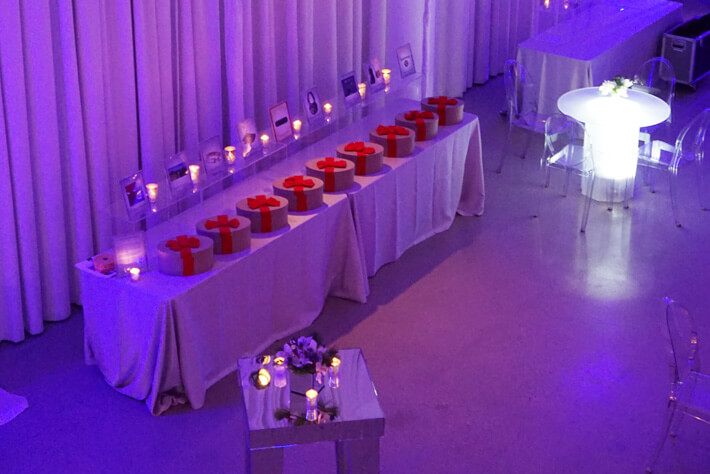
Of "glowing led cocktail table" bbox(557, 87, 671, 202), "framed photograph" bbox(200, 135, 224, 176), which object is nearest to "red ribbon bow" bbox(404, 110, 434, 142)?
"glowing led cocktail table" bbox(557, 87, 671, 202)

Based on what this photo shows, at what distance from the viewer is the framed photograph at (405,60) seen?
21.4 feet

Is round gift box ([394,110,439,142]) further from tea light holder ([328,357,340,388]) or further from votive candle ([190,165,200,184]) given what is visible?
tea light holder ([328,357,340,388])

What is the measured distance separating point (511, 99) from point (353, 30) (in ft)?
4.13

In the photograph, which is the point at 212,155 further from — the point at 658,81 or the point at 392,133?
the point at 658,81

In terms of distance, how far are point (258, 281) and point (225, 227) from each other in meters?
0.33

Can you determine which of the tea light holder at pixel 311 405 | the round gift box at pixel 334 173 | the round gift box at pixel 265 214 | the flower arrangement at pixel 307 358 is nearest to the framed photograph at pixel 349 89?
the round gift box at pixel 334 173

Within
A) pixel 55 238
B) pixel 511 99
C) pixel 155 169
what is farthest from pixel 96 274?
pixel 511 99

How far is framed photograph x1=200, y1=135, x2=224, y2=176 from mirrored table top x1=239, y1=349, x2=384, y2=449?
1.64 metres

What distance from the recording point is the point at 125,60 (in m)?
5.00

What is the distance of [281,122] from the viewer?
5.51 m

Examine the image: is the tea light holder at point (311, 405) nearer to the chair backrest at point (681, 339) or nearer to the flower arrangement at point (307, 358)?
the flower arrangement at point (307, 358)

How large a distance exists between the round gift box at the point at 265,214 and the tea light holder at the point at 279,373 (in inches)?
56.4

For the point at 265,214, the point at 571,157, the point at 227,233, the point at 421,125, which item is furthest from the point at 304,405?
the point at 571,157

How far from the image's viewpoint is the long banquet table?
4418mm
